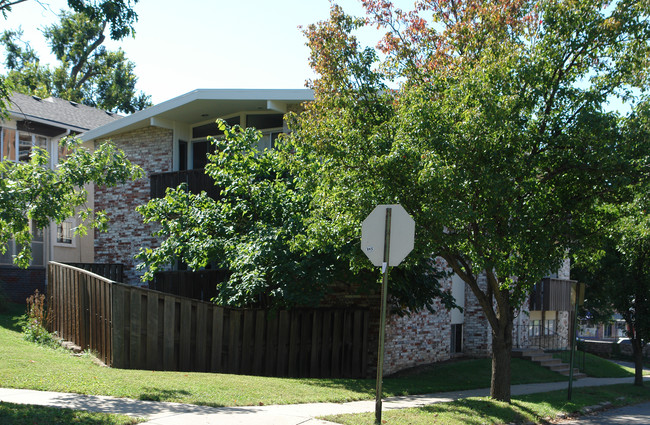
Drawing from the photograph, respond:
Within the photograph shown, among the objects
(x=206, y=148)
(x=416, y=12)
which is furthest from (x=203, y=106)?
(x=416, y=12)

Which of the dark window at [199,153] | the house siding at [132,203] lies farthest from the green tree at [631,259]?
the house siding at [132,203]

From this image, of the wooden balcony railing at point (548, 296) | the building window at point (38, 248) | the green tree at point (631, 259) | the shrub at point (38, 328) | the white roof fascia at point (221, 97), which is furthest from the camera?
the wooden balcony railing at point (548, 296)

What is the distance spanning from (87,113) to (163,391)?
74.0 ft

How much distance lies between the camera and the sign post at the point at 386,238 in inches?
334

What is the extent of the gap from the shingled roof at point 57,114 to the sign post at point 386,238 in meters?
19.4

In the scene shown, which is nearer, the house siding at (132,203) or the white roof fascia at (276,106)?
the white roof fascia at (276,106)

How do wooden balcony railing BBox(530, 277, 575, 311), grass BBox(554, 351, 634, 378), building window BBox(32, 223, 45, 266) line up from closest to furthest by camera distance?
grass BBox(554, 351, 634, 378)
building window BBox(32, 223, 45, 266)
wooden balcony railing BBox(530, 277, 575, 311)

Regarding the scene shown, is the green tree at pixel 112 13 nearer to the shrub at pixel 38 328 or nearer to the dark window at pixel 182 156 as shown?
the shrub at pixel 38 328

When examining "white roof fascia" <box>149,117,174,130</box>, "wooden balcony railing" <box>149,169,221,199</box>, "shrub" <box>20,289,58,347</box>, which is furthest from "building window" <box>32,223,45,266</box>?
"shrub" <box>20,289,58,347</box>

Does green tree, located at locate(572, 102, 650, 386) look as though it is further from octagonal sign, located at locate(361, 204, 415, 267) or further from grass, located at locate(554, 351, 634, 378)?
octagonal sign, located at locate(361, 204, 415, 267)

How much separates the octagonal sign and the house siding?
Answer: 14.4 m

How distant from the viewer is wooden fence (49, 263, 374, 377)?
1290 centimetres

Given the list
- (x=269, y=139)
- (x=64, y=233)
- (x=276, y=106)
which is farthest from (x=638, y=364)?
(x=64, y=233)

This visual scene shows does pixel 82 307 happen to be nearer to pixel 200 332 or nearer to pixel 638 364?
pixel 200 332
